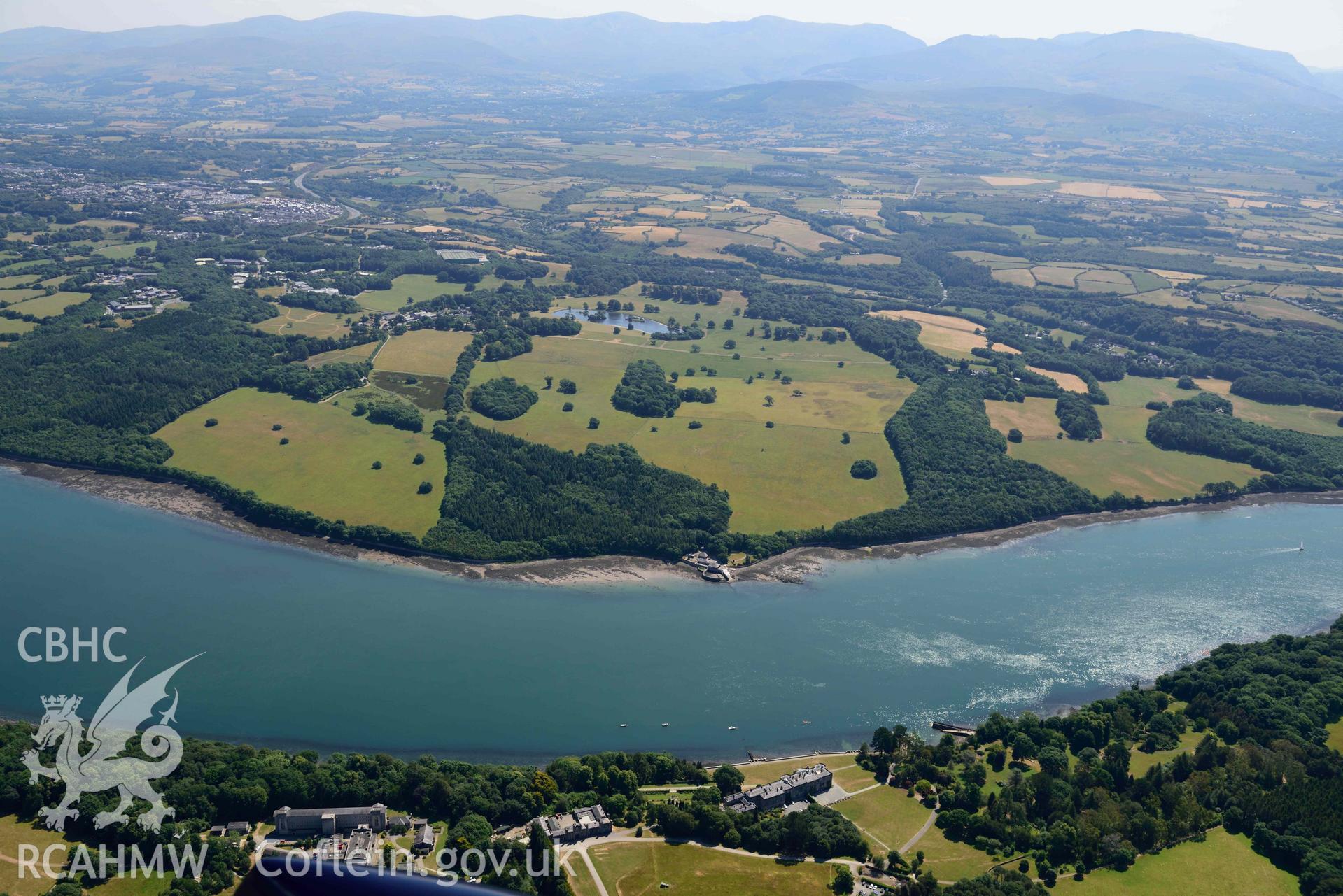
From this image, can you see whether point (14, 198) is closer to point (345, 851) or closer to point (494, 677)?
point (494, 677)

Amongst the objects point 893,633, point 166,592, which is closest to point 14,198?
point 166,592

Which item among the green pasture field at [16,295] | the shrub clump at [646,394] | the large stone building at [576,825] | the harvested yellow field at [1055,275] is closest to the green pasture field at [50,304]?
the green pasture field at [16,295]

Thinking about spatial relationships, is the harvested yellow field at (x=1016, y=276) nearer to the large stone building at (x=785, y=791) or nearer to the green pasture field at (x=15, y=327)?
the large stone building at (x=785, y=791)

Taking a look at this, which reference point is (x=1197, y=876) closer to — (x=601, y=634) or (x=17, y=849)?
(x=601, y=634)

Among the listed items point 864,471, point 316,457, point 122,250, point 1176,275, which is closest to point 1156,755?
point 864,471

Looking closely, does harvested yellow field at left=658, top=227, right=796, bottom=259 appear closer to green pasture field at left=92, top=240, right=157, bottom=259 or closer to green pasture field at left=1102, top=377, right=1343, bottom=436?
green pasture field at left=1102, top=377, right=1343, bottom=436

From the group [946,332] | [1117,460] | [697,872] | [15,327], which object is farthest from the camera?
[946,332]

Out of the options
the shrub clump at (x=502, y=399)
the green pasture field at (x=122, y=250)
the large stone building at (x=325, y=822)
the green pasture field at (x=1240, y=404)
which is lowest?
the large stone building at (x=325, y=822)
